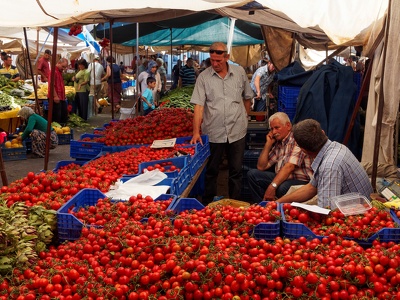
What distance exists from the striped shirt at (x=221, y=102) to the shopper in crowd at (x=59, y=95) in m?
7.63

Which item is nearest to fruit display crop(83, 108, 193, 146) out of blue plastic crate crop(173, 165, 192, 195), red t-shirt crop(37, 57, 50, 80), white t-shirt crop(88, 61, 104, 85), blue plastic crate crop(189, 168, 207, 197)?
blue plastic crate crop(189, 168, 207, 197)

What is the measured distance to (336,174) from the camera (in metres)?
4.09

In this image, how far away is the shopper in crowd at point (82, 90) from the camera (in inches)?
662

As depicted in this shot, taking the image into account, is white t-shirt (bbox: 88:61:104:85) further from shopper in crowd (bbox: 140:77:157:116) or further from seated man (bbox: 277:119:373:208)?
seated man (bbox: 277:119:373:208)

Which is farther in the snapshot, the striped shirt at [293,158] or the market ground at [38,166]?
the market ground at [38,166]

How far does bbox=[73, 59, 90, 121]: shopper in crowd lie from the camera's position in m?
16.8

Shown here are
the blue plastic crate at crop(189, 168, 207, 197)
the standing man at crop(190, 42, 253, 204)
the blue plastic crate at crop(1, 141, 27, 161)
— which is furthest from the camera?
the blue plastic crate at crop(1, 141, 27, 161)

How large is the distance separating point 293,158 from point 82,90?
42.1 ft

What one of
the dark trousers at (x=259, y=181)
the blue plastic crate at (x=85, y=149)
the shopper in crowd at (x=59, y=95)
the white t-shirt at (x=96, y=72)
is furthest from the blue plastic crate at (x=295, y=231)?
the white t-shirt at (x=96, y=72)

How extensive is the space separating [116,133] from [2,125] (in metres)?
6.24

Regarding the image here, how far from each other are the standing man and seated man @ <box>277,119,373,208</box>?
2416 mm

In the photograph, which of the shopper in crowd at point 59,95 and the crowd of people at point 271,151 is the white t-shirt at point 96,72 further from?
the crowd of people at point 271,151

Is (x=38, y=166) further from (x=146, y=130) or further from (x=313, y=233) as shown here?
(x=313, y=233)

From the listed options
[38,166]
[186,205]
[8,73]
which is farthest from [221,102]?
[8,73]
